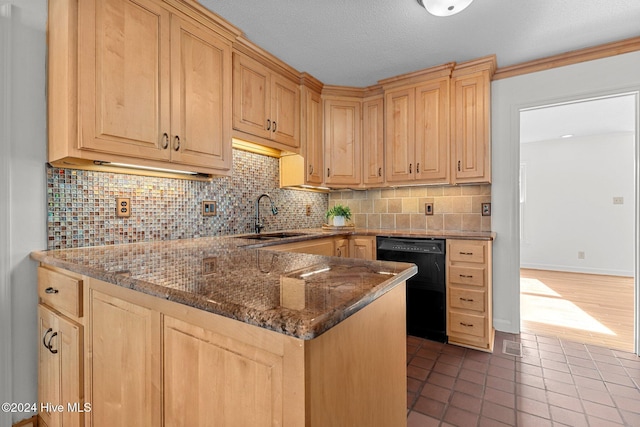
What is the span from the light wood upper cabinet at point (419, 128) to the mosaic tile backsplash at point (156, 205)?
1.22 m

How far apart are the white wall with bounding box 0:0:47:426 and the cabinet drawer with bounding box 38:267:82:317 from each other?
11 cm

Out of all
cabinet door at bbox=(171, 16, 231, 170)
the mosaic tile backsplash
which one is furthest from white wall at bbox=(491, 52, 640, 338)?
cabinet door at bbox=(171, 16, 231, 170)

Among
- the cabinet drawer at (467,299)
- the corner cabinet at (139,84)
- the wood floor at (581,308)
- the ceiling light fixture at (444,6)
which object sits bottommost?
the wood floor at (581,308)

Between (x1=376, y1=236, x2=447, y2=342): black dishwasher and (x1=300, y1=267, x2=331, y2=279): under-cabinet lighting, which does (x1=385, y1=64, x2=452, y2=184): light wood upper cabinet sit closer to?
(x1=376, y1=236, x2=447, y2=342): black dishwasher

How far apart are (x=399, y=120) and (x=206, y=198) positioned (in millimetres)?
1992

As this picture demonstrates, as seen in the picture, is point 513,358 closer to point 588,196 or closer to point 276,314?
point 276,314

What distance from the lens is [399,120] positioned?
298 centimetres

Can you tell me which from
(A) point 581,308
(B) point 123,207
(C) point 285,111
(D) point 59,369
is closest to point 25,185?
(B) point 123,207

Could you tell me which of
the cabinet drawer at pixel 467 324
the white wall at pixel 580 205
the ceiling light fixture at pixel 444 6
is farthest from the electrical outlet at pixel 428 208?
the white wall at pixel 580 205

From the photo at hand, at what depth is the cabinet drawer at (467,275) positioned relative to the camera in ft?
7.75

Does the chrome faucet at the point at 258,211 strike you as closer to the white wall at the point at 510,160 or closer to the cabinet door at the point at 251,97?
the cabinet door at the point at 251,97

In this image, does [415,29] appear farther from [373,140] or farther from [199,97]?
[199,97]

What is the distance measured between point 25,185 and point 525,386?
9.90ft

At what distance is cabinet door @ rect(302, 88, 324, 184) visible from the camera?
2930 millimetres
